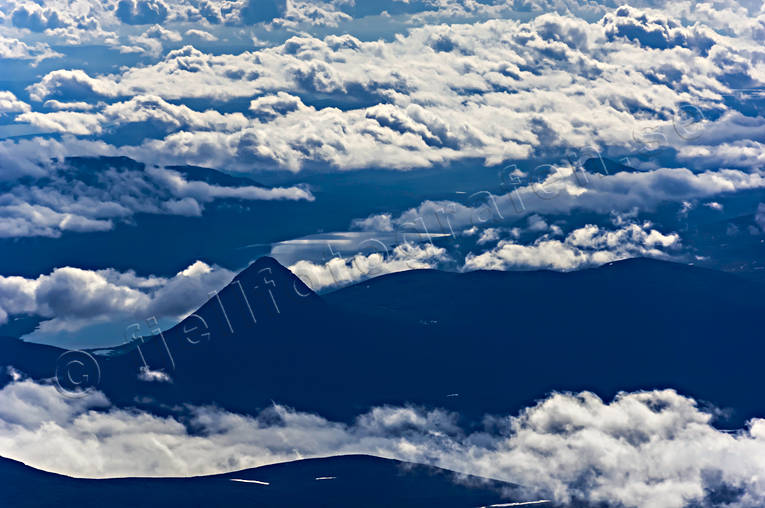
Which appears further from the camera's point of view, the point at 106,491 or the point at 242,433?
the point at 242,433

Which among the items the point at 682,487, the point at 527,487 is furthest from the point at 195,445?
the point at 682,487

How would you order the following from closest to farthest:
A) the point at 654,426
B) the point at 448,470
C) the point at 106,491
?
the point at 106,491
the point at 448,470
the point at 654,426

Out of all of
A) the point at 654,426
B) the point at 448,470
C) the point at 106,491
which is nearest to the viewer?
the point at 106,491

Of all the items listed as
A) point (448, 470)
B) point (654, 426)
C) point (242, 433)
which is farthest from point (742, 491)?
point (242, 433)

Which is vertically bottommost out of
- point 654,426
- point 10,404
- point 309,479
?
point 654,426

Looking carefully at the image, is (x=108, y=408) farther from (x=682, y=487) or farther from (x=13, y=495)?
(x=682, y=487)

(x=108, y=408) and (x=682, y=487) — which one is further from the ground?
(x=108, y=408)

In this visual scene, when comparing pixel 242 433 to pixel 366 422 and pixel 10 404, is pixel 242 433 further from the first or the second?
pixel 10 404
